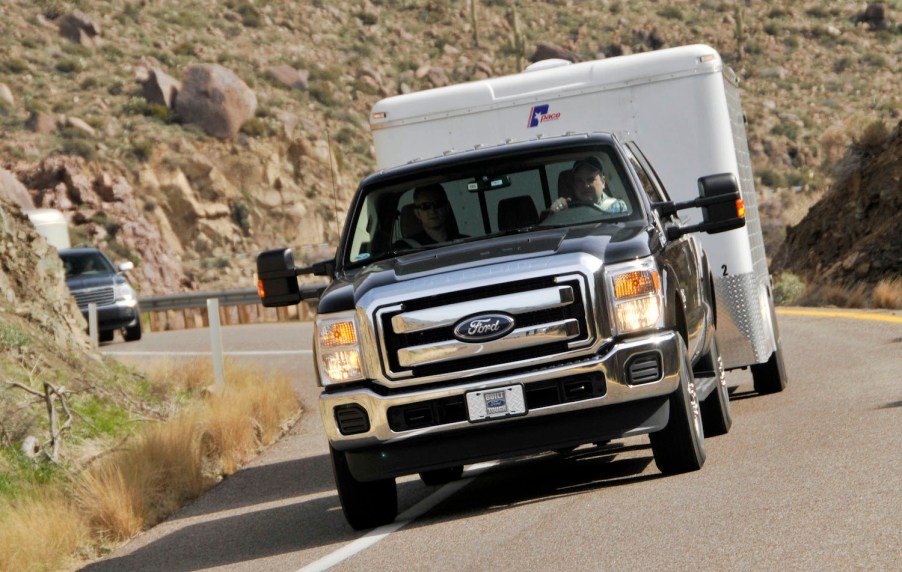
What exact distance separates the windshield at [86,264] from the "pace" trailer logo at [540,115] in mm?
18842

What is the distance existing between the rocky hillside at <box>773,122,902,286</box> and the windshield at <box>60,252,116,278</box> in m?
12.6

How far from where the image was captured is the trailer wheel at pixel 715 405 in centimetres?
1019

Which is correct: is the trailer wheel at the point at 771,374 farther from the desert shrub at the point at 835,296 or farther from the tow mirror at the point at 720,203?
the desert shrub at the point at 835,296

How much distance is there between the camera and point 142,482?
10711 millimetres

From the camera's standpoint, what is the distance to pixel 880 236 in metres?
23.9

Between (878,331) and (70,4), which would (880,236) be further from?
(70,4)

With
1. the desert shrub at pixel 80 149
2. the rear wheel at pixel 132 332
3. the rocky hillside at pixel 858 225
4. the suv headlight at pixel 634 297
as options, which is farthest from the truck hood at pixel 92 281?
the suv headlight at pixel 634 297

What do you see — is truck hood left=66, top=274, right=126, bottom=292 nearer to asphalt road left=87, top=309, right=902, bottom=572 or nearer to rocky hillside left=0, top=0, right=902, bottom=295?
rocky hillside left=0, top=0, right=902, bottom=295

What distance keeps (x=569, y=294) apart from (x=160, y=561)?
2757mm

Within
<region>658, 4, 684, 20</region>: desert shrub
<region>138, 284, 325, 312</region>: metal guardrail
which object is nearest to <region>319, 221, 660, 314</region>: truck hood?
<region>138, 284, 325, 312</region>: metal guardrail

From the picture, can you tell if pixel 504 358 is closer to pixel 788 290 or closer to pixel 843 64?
pixel 788 290

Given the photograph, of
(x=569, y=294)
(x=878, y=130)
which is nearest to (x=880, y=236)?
(x=878, y=130)

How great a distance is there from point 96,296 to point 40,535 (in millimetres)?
19907

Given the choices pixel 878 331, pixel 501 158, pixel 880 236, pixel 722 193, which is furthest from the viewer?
pixel 880 236
